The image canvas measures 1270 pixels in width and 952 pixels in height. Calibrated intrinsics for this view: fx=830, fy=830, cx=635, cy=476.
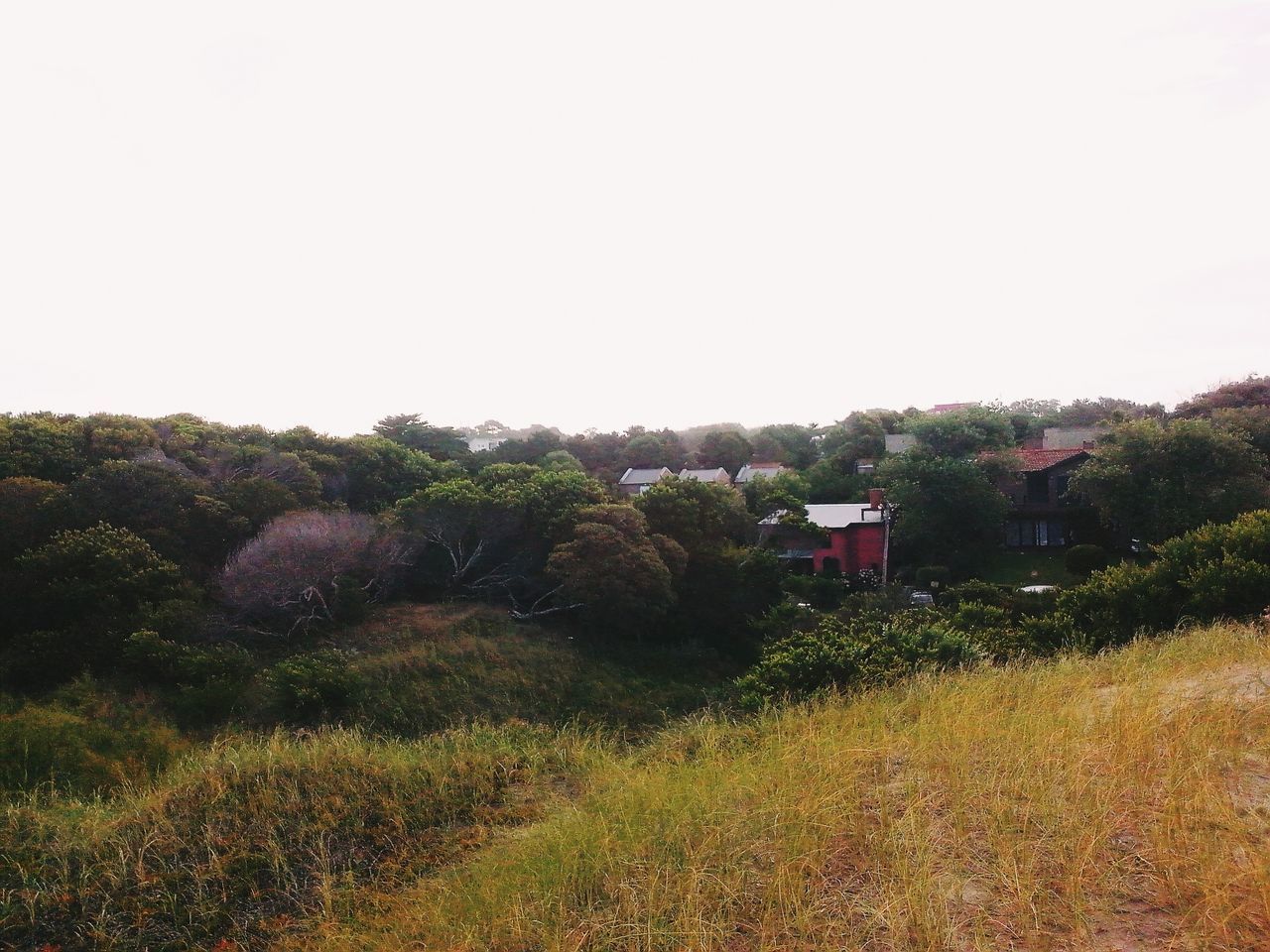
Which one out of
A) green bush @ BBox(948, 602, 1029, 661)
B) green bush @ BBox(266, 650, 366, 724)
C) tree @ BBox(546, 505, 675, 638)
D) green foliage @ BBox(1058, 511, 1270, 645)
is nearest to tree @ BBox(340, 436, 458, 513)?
tree @ BBox(546, 505, 675, 638)

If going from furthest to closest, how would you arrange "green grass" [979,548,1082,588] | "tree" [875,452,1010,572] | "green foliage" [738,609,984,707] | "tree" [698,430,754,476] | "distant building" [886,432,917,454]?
"tree" [698,430,754,476] → "distant building" [886,432,917,454] → "tree" [875,452,1010,572] → "green grass" [979,548,1082,588] → "green foliage" [738,609,984,707]

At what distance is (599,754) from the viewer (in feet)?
24.3

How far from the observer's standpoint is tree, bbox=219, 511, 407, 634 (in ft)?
58.3

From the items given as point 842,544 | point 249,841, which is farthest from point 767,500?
point 249,841

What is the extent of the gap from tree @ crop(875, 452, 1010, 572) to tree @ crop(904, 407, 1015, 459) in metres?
5.37

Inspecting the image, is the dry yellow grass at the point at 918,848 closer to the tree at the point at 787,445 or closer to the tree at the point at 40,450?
the tree at the point at 40,450

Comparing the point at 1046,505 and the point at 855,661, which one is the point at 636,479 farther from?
the point at 855,661

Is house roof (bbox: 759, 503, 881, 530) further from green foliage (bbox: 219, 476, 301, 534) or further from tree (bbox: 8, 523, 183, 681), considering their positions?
tree (bbox: 8, 523, 183, 681)

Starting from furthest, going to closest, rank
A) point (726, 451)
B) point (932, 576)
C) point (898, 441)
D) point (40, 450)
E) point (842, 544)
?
point (726, 451) → point (898, 441) → point (842, 544) → point (932, 576) → point (40, 450)

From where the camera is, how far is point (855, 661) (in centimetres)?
989

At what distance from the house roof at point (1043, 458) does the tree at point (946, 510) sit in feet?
12.0

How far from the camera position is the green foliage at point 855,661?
371 inches

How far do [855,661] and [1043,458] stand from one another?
24690 mm

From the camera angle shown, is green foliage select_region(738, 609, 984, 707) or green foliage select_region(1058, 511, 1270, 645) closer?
green foliage select_region(738, 609, 984, 707)
